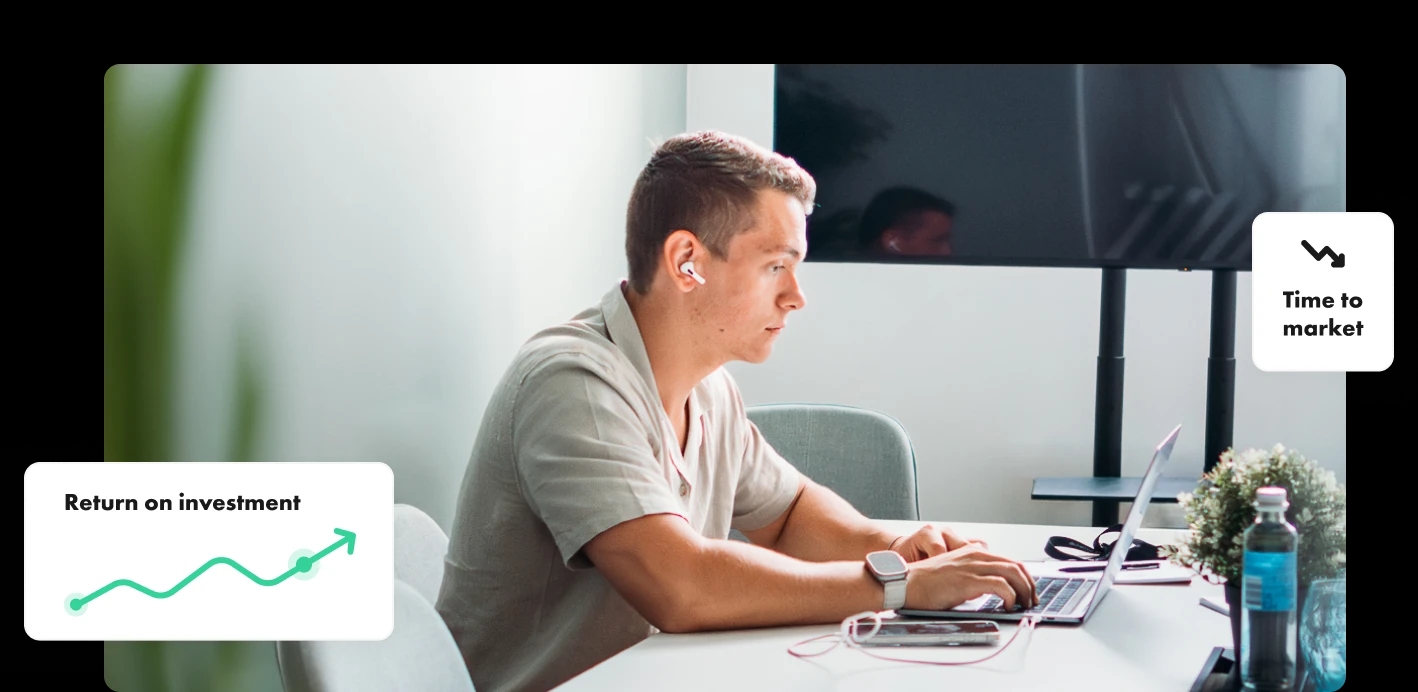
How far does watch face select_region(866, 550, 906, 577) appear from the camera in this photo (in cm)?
116

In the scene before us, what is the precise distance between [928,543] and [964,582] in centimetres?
23

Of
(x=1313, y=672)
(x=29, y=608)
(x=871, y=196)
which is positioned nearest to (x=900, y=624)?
(x=1313, y=672)

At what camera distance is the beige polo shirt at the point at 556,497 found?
45.3 inches

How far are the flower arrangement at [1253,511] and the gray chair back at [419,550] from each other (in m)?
0.68

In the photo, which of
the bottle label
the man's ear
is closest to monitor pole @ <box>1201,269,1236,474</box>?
the bottle label

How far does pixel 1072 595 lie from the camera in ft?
4.14

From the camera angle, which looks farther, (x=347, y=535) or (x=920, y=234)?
(x=920, y=234)

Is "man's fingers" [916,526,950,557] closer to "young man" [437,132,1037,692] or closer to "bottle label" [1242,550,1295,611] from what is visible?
"young man" [437,132,1037,692]

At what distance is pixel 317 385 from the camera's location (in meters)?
1.04

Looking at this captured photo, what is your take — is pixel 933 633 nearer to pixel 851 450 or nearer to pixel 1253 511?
pixel 1253 511

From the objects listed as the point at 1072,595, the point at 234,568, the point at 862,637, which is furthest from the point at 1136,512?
the point at 234,568

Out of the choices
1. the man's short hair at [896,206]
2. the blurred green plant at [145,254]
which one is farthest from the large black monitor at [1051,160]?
the blurred green plant at [145,254]

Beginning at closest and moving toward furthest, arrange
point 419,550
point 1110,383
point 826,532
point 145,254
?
point 145,254 → point 419,550 → point 1110,383 → point 826,532

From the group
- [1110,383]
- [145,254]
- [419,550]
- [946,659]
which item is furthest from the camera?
[1110,383]
